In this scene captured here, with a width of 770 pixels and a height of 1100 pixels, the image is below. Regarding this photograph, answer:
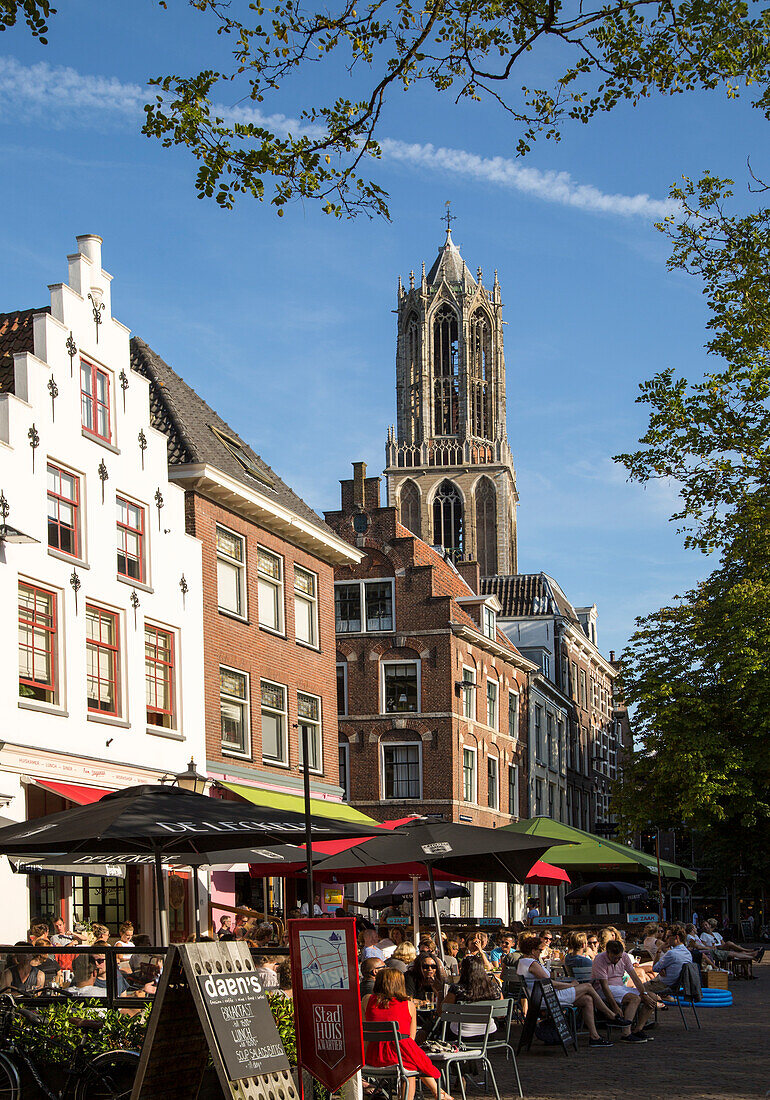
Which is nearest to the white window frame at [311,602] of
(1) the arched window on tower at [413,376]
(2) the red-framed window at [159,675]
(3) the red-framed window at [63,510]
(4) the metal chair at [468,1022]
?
(2) the red-framed window at [159,675]

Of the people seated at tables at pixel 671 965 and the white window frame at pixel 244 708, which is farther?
the white window frame at pixel 244 708

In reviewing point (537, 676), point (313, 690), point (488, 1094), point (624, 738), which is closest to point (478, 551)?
point (624, 738)

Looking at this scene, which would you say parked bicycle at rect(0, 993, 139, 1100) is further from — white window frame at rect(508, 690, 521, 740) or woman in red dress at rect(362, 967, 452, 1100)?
white window frame at rect(508, 690, 521, 740)

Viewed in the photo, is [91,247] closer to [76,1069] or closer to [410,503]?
[76,1069]

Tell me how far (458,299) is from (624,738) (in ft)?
131

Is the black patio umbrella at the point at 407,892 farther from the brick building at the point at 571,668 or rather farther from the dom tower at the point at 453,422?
the dom tower at the point at 453,422

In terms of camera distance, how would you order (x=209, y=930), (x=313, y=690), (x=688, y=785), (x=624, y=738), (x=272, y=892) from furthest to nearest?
(x=624, y=738)
(x=688, y=785)
(x=313, y=690)
(x=272, y=892)
(x=209, y=930)

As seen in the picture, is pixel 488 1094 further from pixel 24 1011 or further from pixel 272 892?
pixel 272 892

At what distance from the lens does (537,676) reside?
54500 millimetres

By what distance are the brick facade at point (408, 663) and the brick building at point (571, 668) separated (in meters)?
17.8

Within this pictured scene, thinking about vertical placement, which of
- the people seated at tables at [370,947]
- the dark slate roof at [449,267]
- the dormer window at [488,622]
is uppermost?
the dark slate roof at [449,267]

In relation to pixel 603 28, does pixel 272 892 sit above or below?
below

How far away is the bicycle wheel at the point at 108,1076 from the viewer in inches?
369

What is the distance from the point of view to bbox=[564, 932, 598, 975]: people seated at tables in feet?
57.8
